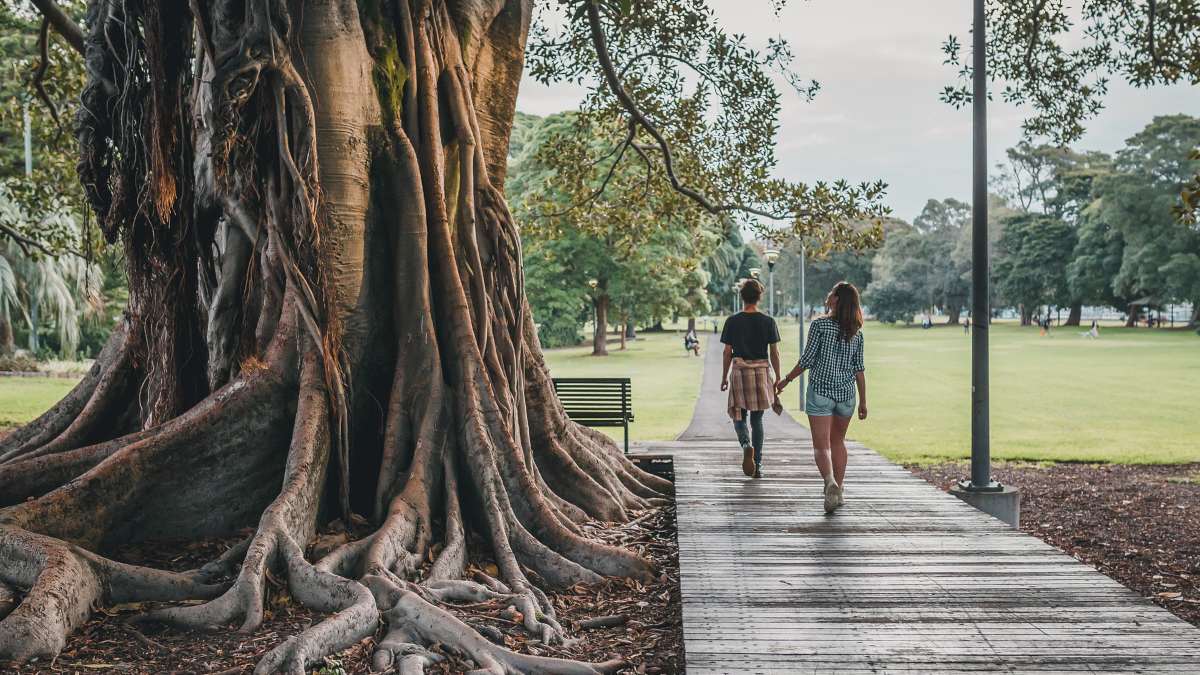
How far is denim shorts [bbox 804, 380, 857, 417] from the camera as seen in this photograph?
7238 mm

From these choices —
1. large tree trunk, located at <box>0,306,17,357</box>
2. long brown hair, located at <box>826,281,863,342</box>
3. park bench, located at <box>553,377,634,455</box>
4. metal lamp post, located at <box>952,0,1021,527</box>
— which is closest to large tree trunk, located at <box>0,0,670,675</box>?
long brown hair, located at <box>826,281,863,342</box>

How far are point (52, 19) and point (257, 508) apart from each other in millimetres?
6979

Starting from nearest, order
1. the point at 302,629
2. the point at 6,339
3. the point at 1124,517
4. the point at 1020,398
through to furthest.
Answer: the point at 302,629, the point at 1124,517, the point at 1020,398, the point at 6,339

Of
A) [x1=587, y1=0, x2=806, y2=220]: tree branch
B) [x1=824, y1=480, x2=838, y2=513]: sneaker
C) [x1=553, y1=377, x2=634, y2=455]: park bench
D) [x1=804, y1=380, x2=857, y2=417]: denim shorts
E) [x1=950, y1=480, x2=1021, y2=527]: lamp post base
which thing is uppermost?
[x1=587, y1=0, x2=806, y2=220]: tree branch

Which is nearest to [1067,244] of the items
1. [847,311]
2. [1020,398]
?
[1020,398]

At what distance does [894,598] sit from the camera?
505 centimetres

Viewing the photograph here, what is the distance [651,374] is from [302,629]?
37.3 m

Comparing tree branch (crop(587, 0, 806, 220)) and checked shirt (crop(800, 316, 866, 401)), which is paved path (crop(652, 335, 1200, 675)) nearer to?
checked shirt (crop(800, 316, 866, 401))

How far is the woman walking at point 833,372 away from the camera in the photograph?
284 inches

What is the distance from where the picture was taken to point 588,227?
13.8 meters

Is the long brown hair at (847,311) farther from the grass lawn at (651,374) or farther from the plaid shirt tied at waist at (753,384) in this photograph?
the grass lawn at (651,374)

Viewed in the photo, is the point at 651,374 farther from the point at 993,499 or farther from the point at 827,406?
the point at 827,406

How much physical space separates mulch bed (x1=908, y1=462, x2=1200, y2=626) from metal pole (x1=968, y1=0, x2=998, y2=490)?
1.13 meters

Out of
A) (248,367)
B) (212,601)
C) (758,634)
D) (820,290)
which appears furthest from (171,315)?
(820,290)
